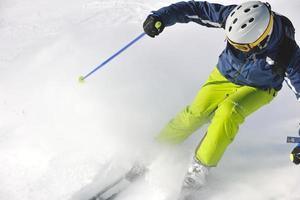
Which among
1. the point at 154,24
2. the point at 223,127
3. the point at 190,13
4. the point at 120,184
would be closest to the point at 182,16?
the point at 190,13

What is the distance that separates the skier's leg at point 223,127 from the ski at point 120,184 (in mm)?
906

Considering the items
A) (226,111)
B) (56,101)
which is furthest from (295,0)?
(226,111)

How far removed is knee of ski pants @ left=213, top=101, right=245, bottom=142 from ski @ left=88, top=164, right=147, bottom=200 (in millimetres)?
1204

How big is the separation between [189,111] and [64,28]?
523 cm

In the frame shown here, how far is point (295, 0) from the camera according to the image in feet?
30.6

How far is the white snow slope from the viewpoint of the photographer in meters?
5.02

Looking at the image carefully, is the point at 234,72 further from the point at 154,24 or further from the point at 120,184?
the point at 120,184

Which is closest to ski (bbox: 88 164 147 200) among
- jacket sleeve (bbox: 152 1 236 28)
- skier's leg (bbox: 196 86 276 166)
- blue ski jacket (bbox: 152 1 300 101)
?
skier's leg (bbox: 196 86 276 166)

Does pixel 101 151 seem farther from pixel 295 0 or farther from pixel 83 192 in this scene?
pixel 295 0

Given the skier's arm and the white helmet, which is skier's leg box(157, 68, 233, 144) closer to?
the skier's arm

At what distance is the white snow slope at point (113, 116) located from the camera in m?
5.02

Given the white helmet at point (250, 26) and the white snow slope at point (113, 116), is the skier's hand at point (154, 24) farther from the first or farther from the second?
the white snow slope at point (113, 116)

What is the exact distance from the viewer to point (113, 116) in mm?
6125

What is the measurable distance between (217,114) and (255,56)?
2.01ft
